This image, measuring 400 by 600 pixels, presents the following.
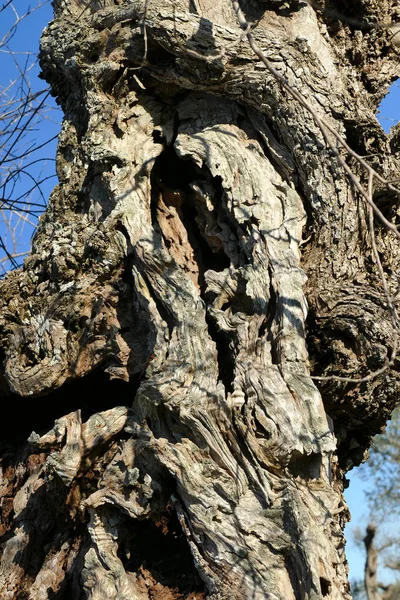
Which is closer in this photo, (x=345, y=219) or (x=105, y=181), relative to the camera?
(x=345, y=219)

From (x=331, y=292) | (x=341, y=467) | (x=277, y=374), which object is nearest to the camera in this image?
(x=277, y=374)

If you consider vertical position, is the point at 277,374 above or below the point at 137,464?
above

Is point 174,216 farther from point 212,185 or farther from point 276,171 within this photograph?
point 276,171

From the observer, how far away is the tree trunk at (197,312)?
2.94 meters

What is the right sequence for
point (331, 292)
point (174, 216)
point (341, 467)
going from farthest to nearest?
point (174, 216), point (341, 467), point (331, 292)

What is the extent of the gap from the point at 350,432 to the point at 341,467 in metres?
0.21

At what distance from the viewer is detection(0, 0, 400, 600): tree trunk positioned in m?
2.94

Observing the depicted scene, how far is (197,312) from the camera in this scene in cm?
331

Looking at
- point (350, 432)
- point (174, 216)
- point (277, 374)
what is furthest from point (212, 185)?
point (350, 432)

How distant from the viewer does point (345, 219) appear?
355 cm

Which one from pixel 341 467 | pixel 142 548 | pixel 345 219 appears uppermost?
pixel 345 219

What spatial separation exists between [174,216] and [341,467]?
5.53 feet

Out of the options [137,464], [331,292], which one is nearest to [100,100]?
[331,292]

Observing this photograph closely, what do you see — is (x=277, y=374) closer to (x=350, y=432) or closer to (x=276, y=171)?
(x=350, y=432)
